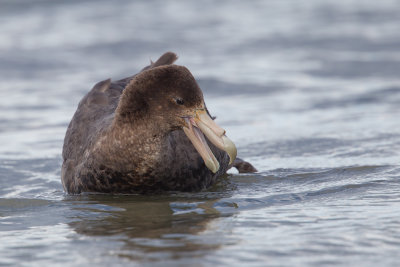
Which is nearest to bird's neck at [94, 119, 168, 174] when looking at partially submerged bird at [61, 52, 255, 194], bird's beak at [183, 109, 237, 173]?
partially submerged bird at [61, 52, 255, 194]

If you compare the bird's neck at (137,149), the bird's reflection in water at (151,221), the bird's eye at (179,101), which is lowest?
the bird's reflection in water at (151,221)

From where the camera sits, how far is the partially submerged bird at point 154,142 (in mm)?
6516

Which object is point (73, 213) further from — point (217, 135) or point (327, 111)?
point (327, 111)

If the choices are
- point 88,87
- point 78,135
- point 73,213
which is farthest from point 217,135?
point 88,87

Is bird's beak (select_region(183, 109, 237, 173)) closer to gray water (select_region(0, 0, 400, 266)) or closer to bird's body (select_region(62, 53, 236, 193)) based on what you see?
bird's body (select_region(62, 53, 236, 193))

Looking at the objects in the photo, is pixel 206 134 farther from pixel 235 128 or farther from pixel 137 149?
pixel 235 128

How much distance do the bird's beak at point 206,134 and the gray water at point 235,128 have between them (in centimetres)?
38

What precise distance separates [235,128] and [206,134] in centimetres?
412

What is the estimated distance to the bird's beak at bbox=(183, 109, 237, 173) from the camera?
20.9ft

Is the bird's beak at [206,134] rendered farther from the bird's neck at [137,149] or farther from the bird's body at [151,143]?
the bird's neck at [137,149]

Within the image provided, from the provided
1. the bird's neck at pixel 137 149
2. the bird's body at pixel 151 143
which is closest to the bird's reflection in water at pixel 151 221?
the bird's body at pixel 151 143

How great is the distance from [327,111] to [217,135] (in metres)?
5.19

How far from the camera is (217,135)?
6434 millimetres

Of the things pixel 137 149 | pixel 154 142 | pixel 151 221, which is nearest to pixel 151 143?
pixel 154 142
